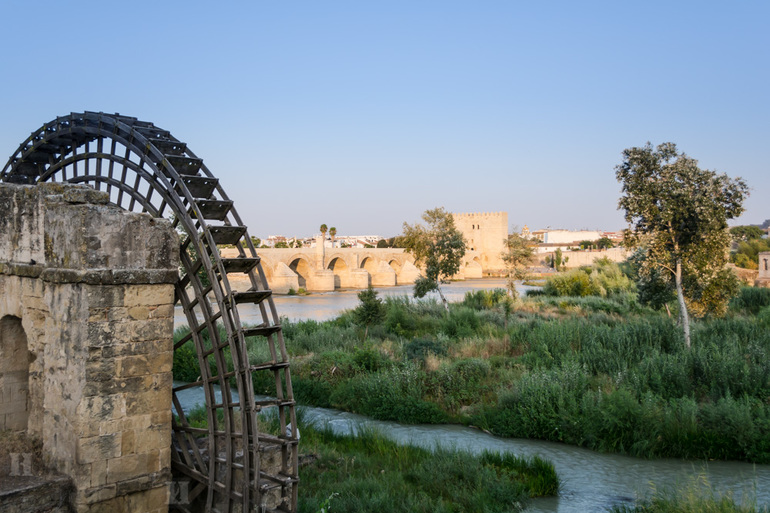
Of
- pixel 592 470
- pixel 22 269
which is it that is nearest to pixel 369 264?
pixel 592 470

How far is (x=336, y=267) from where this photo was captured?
49156mm

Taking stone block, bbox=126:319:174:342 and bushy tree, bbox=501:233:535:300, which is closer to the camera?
stone block, bbox=126:319:174:342

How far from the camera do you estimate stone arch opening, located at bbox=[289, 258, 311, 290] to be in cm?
4431

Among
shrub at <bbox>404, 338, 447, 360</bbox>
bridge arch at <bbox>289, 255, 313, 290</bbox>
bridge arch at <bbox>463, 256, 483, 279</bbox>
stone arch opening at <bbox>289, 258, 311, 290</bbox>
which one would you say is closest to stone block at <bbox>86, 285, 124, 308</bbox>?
shrub at <bbox>404, 338, 447, 360</bbox>

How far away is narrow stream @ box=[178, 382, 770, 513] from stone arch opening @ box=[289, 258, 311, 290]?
35156 mm

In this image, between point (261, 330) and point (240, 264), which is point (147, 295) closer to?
point (240, 264)

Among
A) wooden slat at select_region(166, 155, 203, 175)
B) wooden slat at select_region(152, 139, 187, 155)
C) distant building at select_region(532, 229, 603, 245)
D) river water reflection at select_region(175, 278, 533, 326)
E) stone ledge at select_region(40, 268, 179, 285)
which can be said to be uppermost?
distant building at select_region(532, 229, 603, 245)

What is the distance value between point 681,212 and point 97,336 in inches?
404

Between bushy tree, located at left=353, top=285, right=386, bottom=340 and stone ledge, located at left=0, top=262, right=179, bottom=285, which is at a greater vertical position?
stone ledge, located at left=0, top=262, right=179, bottom=285

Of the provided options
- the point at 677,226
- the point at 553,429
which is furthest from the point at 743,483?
the point at 677,226

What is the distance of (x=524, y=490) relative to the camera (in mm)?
6234

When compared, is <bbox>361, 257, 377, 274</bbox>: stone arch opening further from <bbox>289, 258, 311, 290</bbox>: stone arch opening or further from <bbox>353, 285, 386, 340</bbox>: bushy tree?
<bbox>353, 285, 386, 340</bbox>: bushy tree

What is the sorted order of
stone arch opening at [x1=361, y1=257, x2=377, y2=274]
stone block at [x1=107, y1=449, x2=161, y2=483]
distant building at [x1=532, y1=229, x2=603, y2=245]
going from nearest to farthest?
stone block at [x1=107, y1=449, x2=161, y2=483]
stone arch opening at [x1=361, y1=257, x2=377, y2=274]
distant building at [x1=532, y1=229, x2=603, y2=245]

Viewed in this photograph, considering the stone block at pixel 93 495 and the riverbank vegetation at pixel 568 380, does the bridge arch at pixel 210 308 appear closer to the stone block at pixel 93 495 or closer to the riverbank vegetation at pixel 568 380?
the stone block at pixel 93 495
